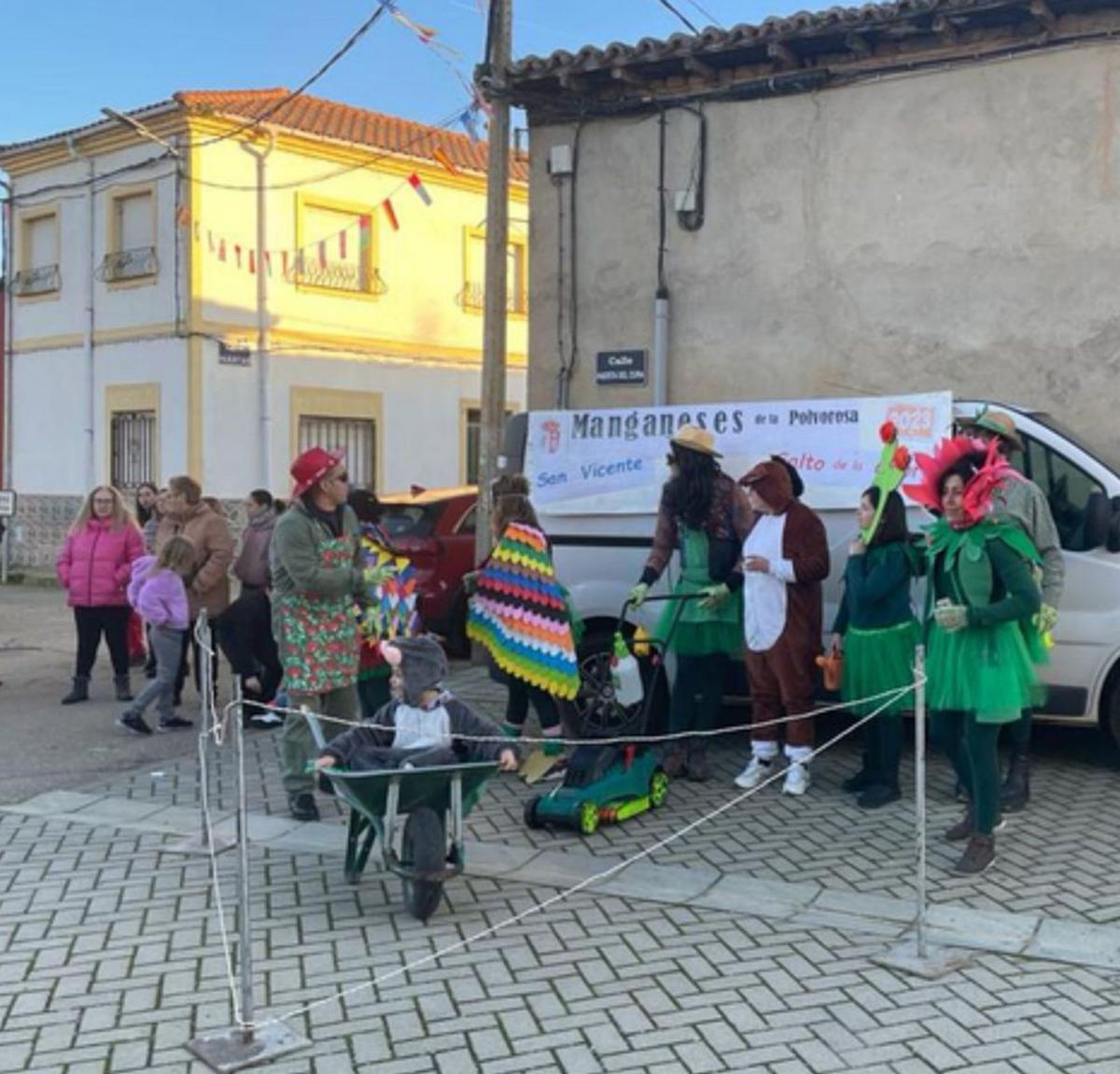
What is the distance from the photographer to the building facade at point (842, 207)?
363 inches

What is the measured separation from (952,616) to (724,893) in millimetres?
1536

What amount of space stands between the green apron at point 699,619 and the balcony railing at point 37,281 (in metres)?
18.5

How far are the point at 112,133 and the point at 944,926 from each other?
20204mm

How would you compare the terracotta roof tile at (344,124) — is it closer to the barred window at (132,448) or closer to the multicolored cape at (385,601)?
the barred window at (132,448)

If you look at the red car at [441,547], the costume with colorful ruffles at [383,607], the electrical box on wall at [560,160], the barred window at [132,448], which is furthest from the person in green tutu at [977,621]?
the barred window at [132,448]

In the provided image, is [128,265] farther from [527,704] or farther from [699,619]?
[699,619]

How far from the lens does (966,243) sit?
9.62 meters

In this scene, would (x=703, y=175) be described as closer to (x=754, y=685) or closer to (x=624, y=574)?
(x=624, y=574)

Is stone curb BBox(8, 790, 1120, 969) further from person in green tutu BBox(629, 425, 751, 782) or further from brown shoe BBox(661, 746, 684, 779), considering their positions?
person in green tutu BBox(629, 425, 751, 782)

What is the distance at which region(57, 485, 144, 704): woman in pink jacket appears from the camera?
10.2 metres

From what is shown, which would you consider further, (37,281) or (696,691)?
(37,281)

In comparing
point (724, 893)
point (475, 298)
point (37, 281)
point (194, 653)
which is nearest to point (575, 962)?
point (724, 893)

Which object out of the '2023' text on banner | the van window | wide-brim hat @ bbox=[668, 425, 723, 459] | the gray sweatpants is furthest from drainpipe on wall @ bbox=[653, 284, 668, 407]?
the gray sweatpants

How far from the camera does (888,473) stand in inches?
268
